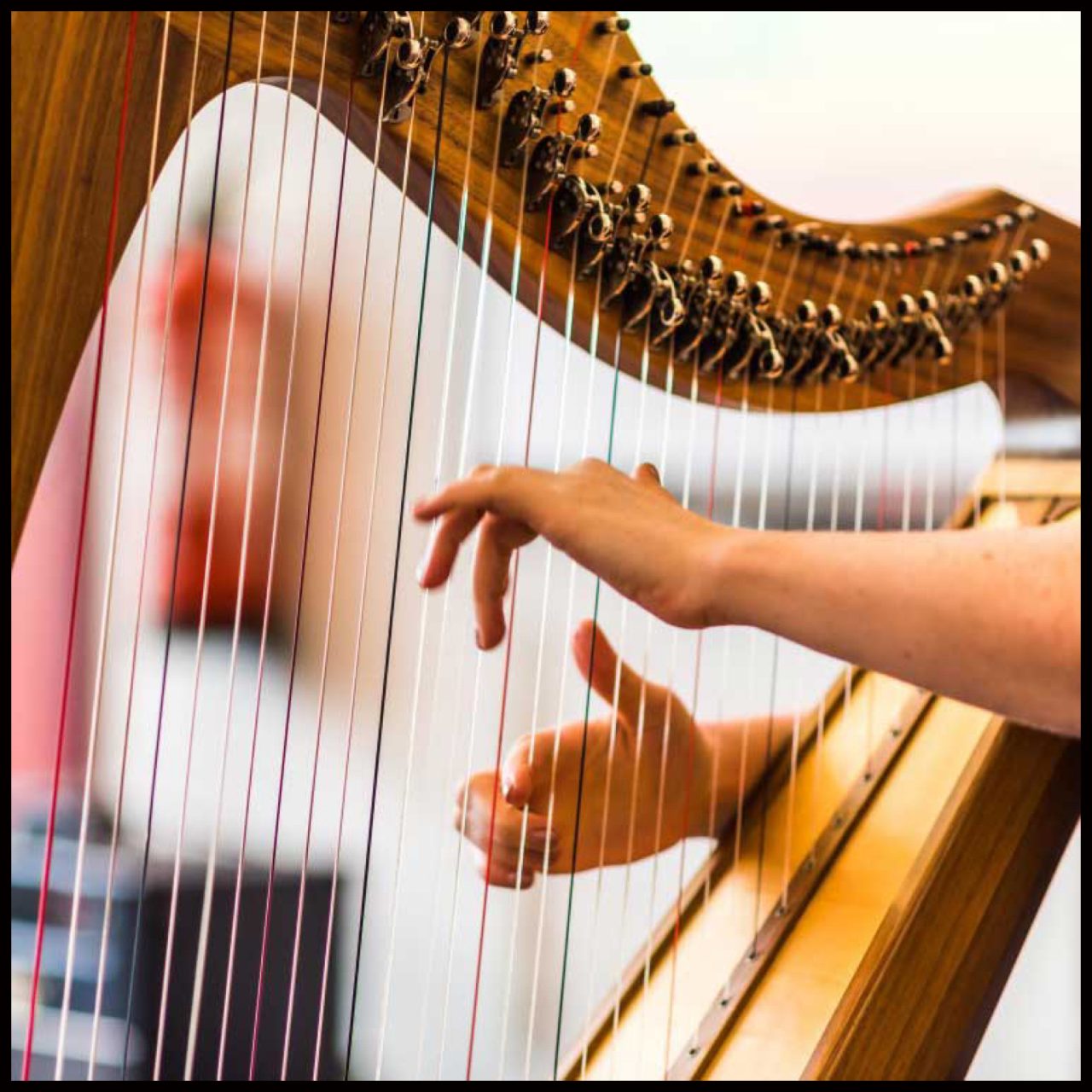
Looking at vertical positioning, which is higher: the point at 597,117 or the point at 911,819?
the point at 597,117

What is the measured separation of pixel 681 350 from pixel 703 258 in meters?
0.08

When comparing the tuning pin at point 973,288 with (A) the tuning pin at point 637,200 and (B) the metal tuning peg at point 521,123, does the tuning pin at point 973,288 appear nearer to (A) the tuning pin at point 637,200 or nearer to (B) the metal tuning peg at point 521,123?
(A) the tuning pin at point 637,200

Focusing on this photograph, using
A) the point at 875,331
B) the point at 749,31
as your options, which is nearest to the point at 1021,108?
the point at 749,31

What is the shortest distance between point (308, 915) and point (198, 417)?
3.38ft

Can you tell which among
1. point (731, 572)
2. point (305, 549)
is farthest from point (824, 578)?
point (305, 549)

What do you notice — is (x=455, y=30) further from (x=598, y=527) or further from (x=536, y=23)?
(x=598, y=527)

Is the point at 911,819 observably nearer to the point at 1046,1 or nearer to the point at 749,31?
the point at 1046,1

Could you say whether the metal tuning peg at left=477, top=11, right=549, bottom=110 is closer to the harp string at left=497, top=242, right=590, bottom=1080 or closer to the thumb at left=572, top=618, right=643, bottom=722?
the harp string at left=497, top=242, right=590, bottom=1080

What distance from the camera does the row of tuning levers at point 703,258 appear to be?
39.5 inches

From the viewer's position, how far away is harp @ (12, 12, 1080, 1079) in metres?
0.75

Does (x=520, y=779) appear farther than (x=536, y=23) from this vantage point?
Yes

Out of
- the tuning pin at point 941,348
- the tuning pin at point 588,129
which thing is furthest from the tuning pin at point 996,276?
the tuning pin at point 588,129

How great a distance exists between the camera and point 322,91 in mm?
904

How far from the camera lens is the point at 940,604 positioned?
716mm
